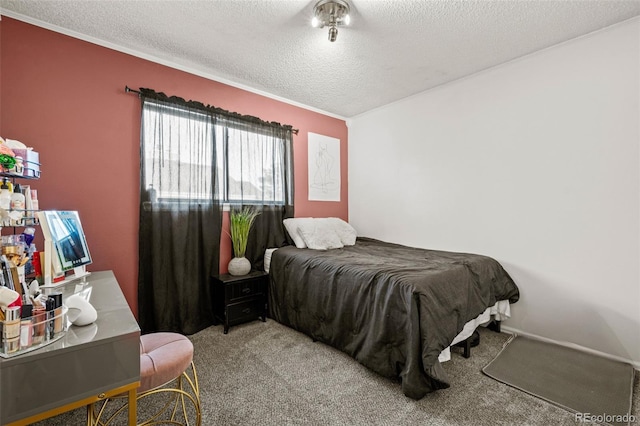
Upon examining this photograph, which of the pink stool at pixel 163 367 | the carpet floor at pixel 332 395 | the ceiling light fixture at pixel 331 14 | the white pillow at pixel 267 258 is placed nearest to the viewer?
the pink stool at pixel 163 367

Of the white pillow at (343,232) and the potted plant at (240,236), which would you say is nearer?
the potted plant at (240,236)

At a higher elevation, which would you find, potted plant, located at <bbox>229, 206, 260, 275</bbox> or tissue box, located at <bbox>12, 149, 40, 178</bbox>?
tissue box, located at <bbox>12, 149, 40, 178</bbox>

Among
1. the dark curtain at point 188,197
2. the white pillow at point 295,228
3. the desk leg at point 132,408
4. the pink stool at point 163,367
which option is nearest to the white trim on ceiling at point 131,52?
the dark curtain at point 188,197

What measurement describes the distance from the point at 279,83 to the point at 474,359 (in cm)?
316

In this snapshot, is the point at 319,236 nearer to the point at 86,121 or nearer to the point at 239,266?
the point at 239,266

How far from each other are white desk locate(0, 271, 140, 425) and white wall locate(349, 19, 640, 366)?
2.99 meters

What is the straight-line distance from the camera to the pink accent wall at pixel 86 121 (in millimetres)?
2072

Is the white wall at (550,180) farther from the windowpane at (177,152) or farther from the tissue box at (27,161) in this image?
the tissue box at (27,161)

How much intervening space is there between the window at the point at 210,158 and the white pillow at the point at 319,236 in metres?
0.49

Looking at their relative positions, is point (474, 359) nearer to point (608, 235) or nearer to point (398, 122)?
point (608, 235)

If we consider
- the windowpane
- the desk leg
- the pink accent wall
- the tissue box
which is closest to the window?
the windowpane

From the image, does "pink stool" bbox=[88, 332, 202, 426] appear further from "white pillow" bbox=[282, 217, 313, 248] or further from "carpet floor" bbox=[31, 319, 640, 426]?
"white pillow" bbox=[282, 217, 313, 248]

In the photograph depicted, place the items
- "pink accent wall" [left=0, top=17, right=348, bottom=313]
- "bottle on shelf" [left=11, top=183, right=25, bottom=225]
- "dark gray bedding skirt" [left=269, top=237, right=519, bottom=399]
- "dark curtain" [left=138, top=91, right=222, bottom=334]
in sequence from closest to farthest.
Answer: "bottle on shelf" [left=11, top=183, right=25, bottom=225] → "dark gray bedding skirt" [left=269, top=237, right=519, bottom=399] → "pink accent wall" [left=0, top=17, right=348, bottom=313] → "dark curtain" [left=138, top=91, right=222, bottom=334]

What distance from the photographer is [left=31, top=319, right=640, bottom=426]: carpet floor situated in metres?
1.58
